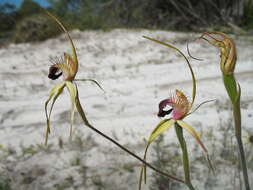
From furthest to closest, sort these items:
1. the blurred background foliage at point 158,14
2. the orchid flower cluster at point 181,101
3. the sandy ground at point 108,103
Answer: the blurred background foliage at point 158,14 < the sandy ground at point 108,103 < the orchid flower cluster at point 181,101

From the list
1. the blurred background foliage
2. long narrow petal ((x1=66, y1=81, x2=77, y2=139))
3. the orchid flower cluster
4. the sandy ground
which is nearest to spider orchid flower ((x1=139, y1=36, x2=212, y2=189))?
the orchid flower cluster

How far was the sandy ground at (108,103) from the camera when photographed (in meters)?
1.46

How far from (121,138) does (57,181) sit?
58cm

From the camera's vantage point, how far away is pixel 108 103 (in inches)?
95.6

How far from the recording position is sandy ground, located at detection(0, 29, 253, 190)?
1.46 m

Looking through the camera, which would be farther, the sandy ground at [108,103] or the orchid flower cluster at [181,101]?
the sandy ground at [108,103]

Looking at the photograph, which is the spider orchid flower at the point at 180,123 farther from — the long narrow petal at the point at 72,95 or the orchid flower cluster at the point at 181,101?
the long narrow petal at the point at 72,95

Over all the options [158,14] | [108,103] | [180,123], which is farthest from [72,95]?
[158,14]

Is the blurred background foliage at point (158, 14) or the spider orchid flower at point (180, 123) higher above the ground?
the blurred background foliage at point (158, 14)

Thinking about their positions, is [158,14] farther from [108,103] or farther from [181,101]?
[181,101]

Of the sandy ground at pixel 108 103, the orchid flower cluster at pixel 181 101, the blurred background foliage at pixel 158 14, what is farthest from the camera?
the blurred background foliage at pixel 158 14

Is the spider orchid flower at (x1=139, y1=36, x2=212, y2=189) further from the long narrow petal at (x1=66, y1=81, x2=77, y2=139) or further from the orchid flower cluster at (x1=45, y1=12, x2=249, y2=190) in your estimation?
the long narrow petal at (x1=66, y1=81, x2=77, y2=139)

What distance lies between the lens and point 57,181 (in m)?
1.35

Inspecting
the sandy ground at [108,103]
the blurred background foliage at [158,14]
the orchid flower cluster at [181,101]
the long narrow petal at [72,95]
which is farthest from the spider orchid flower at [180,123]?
the blurred background foliage at [158,14]
